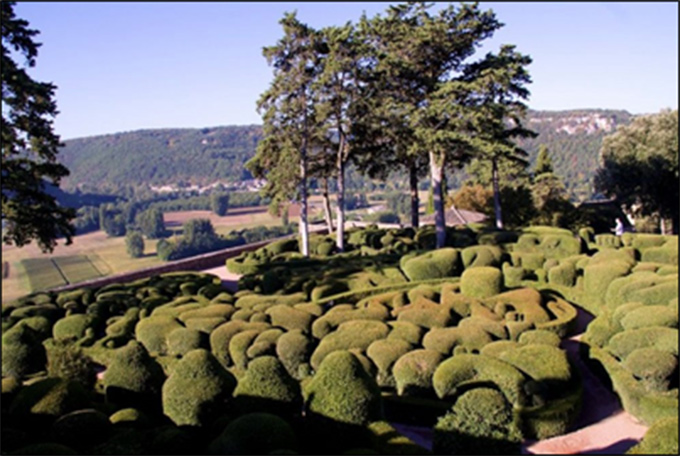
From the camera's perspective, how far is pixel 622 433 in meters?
10.1

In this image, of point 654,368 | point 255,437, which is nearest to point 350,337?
point 255,437

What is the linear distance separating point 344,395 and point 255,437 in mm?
1579

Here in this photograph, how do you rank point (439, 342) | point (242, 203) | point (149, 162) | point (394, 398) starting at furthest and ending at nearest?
point (149, 162)
point (242, 203)
point (439, 342)
point (394, 398)

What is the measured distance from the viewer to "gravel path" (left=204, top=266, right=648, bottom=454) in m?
9.71

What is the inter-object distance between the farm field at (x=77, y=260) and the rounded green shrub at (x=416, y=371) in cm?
3024

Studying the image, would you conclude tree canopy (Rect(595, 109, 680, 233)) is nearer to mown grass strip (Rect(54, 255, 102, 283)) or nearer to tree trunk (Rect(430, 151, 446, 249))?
tree trunk (Rect(430, 151, 446, 249))

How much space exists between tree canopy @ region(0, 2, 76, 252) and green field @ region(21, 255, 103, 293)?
3209 centimetres

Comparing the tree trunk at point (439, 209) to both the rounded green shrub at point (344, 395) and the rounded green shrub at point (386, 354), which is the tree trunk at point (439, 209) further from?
the rounded green shrub at point (344, 395)

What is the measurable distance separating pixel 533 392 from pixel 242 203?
94.0 m

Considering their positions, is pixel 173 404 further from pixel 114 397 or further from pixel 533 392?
pixel 533 392

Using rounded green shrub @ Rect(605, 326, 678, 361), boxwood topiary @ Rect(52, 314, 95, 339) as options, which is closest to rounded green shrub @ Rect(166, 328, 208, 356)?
boxwood topiary @ Rect(52, 314, 95, 339)

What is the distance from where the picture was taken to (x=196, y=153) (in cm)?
15688

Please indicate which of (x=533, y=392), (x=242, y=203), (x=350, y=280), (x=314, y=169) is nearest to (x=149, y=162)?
(x=242, y=203)

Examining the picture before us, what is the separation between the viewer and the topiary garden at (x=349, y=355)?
841 cm
